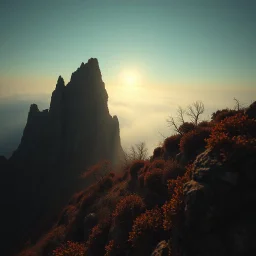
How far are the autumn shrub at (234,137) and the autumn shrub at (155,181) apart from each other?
677 cm

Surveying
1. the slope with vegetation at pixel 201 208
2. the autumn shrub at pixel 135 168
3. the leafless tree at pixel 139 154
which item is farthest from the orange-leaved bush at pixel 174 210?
the leafless tree at pixel 139 154

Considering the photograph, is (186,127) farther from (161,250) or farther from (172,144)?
(161,250)

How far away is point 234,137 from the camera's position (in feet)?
39.1

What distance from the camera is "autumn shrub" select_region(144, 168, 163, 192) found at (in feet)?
59.3

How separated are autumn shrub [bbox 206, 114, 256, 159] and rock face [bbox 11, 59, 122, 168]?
87.6 m

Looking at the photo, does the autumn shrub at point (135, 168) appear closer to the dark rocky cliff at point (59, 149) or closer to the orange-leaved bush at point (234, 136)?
the orange-leaved bush at point (234, 136)

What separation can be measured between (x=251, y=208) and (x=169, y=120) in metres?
19.9

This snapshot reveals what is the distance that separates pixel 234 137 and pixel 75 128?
9930cm

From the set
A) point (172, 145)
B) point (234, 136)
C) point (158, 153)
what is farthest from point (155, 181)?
point (234, 136)

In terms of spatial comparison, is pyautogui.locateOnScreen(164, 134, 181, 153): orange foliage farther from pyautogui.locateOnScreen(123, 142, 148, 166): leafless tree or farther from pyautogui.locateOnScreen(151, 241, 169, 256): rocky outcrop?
pyautogui.locateOnScreen(123, 142, 148, 166): leafless tree

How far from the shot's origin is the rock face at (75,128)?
10100cm

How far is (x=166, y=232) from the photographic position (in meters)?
13.4

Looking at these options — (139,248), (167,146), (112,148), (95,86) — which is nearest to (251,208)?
(139,248)

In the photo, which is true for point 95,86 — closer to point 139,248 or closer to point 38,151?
point 38,151
